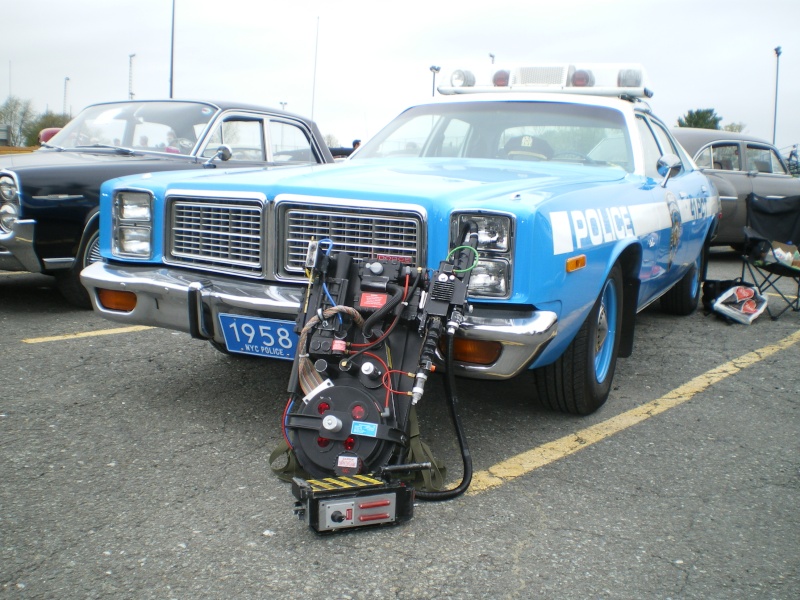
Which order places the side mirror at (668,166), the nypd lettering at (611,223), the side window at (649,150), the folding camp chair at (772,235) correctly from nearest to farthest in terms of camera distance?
the nypd lettering at (611,223) < the side mirror at (668,166) < the side window at (649,150) < the folding camp chair at (772,235)

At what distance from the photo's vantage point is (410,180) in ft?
11.0

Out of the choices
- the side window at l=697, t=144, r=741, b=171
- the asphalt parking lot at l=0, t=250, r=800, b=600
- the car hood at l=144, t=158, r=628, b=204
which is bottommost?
the asphalt parking lot at l=0, t=250, r=800, b=600

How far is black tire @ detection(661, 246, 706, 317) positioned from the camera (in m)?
6.20

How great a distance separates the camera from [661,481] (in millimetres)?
3016

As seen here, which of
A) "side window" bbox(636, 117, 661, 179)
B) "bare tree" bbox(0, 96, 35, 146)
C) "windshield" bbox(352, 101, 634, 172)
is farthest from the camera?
"bare tree" bbox(0, 96, 35, 146)

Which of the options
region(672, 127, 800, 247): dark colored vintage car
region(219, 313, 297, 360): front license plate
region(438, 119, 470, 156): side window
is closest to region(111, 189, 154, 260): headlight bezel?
region(219, 313, 297, 360): front license plate

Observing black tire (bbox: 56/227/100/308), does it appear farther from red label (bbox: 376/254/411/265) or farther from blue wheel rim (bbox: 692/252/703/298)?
blue wheel rim (bbox: 692/252/703/298)

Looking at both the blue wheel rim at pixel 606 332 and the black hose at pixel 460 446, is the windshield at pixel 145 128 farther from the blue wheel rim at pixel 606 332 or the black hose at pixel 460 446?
the black hose at pixel 460 446

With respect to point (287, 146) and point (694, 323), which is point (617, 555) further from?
point (287, 146)

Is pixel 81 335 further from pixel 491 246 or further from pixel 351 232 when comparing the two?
pixel 491 246

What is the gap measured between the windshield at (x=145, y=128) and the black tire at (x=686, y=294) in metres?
3.75

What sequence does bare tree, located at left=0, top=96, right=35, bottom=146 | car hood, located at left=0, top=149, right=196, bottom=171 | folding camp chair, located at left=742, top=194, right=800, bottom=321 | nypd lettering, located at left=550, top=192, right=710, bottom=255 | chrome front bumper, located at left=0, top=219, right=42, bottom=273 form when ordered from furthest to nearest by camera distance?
bare tree, located at left=0, top=96, right=35, bottom=146 → folding camp chair, located at left=742, top=194, right=800, bottom=321 → car hood, located at left=0, top=149, right=196, bottom=171 → chrome front bumper, located at left=0, top=219, right=42, bottom=273 → nypd lettering, located at left=550, top=192, right=710, bottom=255

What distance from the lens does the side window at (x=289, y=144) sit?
6.75 metres

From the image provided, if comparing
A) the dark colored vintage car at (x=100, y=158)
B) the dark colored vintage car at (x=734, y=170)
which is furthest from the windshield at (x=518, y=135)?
the dark colored vintage car at (x=734, y=170)
